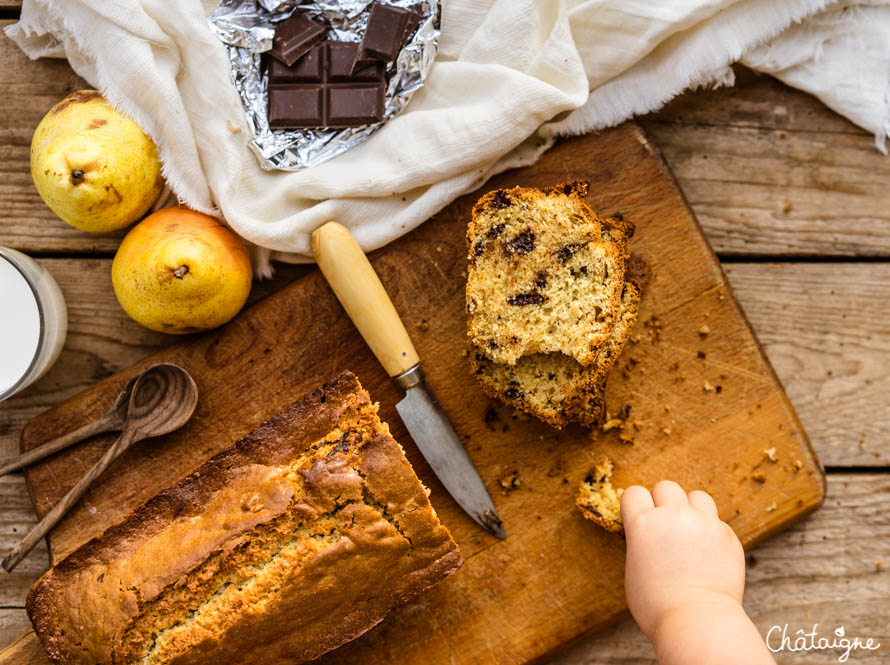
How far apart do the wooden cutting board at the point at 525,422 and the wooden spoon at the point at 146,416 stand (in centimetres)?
8

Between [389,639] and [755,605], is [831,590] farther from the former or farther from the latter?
[389,639]

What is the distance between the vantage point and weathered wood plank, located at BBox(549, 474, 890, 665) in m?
2.89

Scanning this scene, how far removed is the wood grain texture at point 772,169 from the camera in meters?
2.91

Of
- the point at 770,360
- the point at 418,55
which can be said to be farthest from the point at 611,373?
the point at 418,55

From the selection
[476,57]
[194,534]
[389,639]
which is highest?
[476,57]

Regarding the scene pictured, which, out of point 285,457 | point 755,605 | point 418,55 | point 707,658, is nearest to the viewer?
point 707,658

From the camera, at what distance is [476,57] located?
2705mm

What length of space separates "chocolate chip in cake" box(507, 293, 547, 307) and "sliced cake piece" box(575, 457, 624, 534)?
0.70m

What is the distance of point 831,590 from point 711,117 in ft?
6.52

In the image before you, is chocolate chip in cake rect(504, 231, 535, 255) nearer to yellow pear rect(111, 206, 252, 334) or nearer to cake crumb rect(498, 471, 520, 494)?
cake crumb rect(498, 471, 520, 494)

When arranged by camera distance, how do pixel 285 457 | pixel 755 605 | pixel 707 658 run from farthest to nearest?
pixel 755 605, pixel 285 457, pixel 707 658

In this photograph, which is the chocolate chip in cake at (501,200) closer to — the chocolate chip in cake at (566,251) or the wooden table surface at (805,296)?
the chocolate chip in cake at (566,251)

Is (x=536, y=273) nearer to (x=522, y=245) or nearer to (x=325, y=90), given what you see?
(x=522, y=245)

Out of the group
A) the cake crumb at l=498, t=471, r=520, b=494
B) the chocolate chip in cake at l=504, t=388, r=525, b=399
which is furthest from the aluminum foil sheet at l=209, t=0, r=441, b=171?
the cake crumb at l=498, t=471, r=520, b=494
